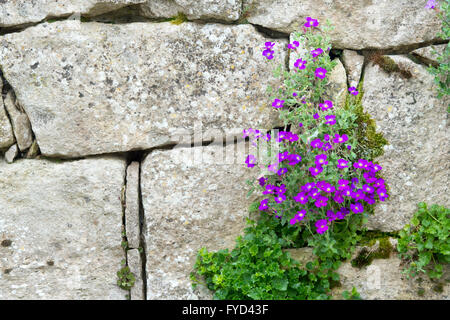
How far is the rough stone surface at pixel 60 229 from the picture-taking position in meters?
3.31

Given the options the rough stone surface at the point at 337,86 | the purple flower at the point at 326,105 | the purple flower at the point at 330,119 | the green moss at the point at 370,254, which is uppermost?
the rough stone surface at the point at 337,86

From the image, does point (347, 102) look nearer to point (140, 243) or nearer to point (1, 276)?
point (140, 243)

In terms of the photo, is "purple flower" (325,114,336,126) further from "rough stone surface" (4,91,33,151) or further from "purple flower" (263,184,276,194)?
"rough stone surface" (4,91,33,151)

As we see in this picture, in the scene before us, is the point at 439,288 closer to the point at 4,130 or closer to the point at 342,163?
the point at 342,163

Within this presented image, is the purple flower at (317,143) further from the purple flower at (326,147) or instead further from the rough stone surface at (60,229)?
the rough stone surface at (60,229)

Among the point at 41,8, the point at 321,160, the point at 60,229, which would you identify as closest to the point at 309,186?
the point at 321,160

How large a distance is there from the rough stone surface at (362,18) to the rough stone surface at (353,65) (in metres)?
0.06

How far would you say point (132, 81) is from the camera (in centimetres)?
334

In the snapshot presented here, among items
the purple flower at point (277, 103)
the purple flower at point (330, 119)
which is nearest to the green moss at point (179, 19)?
the purple flower at point (277, 103)

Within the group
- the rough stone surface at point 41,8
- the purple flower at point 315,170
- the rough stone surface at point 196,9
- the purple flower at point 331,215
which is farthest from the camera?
the rough stone surface at point 196,9

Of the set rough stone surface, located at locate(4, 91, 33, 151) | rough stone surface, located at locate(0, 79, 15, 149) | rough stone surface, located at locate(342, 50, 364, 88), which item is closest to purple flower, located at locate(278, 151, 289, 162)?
rough stone surface, located at locate(342, 50, 364, 88)

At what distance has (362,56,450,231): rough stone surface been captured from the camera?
339cm

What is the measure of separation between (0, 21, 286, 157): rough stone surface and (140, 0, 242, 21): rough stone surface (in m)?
0.08

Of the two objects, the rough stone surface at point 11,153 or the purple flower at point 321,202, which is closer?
the purple flower at point 321,202
